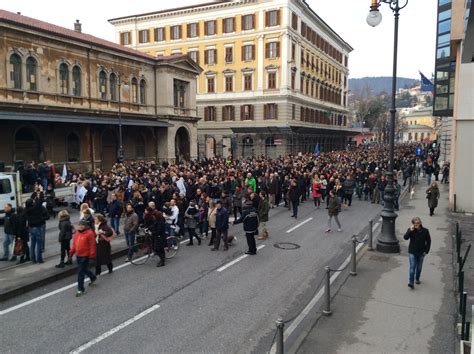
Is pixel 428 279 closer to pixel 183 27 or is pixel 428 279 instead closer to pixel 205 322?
pixel 205 322

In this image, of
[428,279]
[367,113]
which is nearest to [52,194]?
[428,279]

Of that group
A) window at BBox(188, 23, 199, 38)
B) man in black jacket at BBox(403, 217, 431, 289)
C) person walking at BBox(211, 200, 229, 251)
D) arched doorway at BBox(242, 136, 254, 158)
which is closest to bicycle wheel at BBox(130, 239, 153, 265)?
person walking at BBox(211, 200, 229, 251)

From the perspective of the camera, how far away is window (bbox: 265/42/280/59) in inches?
2008

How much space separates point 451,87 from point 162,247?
28.7 metres

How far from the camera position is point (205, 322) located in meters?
7.74

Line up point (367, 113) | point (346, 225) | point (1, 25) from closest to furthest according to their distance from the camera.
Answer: point (346, 225) → point (1, 25) → point (367, 113)

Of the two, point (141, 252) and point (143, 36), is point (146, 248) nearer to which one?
point (141, 252)

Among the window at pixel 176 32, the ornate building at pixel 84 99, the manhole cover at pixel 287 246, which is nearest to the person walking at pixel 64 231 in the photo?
the manhole cover at pixel 287 246

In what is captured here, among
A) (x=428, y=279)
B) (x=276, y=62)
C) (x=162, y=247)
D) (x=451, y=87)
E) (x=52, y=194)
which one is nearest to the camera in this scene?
(x=428, y=279)

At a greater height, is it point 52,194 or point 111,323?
point 52,194

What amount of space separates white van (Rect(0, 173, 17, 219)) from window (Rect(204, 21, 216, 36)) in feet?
143

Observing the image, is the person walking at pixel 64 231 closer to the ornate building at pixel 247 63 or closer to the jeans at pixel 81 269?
the jeans at pixel 81 269

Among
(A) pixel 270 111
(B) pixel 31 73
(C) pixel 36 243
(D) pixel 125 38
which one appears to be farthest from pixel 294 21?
(C) pixel 36 243

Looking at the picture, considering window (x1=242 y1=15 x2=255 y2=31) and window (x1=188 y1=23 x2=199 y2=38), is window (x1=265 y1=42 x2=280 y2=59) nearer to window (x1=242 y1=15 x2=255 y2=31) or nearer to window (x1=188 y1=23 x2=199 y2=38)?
window (x1=242 y1=15 x2=255 y2=31)
